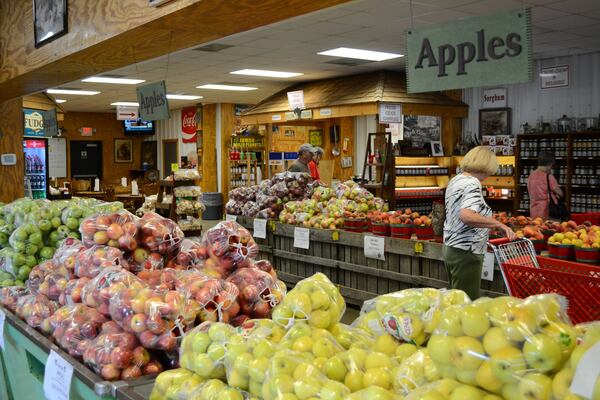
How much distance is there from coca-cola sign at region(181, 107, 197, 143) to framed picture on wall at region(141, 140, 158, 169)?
2304 mm

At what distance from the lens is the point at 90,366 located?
2277 millimetres

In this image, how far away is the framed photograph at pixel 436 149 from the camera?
41.9 ft

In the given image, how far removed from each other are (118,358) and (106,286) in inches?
15.9

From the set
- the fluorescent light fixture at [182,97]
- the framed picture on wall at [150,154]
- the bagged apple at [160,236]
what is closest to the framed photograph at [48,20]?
the bagged apple at [160,236]

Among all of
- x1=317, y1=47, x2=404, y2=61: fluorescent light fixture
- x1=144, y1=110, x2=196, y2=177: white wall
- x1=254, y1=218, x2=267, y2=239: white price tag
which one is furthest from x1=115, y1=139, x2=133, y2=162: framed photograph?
x1=254, y1=218, x2=267, y2=239: white price tag

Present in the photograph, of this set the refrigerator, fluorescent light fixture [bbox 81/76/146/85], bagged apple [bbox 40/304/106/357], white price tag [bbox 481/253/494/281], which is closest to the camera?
bagged apple [bbox 40/304/106/357]

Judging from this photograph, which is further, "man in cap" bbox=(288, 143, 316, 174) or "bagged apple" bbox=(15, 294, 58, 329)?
"man in cap" bbox=(288, 143, 316, 174)

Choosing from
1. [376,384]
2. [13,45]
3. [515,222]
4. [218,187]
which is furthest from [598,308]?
[218,187]

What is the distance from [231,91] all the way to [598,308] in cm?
1325

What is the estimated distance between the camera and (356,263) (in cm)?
637

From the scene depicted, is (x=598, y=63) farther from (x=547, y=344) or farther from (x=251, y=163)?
(x=547, y=344)

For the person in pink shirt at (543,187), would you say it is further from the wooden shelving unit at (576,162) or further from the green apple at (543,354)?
the green apple at (543,354)

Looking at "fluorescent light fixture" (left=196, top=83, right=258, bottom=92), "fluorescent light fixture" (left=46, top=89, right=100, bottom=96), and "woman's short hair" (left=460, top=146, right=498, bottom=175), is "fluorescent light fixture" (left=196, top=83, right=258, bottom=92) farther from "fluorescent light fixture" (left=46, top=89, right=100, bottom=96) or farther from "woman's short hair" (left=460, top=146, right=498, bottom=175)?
"woman's short hair" (left=460, top=146, right=498, bottom=175)

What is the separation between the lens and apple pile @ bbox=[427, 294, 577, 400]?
1.15 metres
